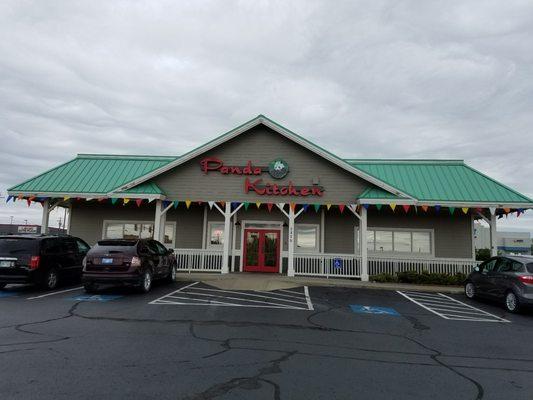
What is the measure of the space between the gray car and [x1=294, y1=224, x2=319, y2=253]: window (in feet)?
26.0

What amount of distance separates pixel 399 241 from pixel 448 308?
330 inches

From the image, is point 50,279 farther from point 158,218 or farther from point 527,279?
point 527,279

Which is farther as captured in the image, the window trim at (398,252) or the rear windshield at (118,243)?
the window trim at (398,252)

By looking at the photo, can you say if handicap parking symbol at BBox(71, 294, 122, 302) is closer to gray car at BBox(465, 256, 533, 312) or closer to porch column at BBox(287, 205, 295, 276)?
porch column at BBox(287, 205, 295, 276)

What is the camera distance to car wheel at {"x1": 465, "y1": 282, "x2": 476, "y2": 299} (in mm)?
14391

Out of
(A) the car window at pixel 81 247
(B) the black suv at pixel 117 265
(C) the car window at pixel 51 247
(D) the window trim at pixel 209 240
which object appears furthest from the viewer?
(D) the window trim at pixel 209 240

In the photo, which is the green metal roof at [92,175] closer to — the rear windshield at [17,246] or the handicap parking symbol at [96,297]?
the rear windshield at [17,246]

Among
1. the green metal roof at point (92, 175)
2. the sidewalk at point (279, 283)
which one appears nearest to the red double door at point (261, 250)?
the sidewalk at point (279, 283)

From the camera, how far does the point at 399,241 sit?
20.6 m

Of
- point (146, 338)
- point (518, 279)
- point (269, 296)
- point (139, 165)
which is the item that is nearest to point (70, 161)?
point (139, 165)

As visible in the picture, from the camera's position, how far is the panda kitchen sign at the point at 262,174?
61.3 ft

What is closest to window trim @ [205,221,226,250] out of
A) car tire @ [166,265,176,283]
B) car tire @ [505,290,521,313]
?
car tire @ [166,265,176,283]

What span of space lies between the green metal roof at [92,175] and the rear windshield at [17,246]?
19.7ft

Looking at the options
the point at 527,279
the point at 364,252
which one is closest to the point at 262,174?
the point at 364,252
